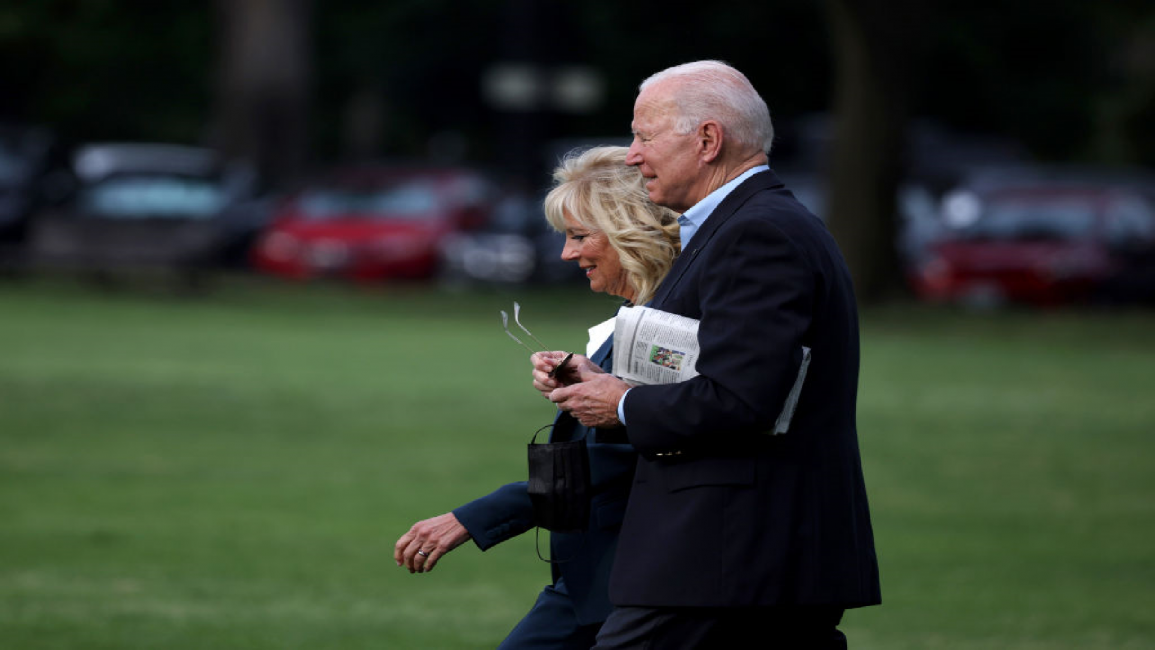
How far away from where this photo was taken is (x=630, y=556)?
3.74m

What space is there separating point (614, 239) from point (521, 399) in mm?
10843

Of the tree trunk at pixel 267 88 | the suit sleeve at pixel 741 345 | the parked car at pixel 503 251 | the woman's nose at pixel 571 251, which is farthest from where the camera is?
the tree trunk at pixel 267 88

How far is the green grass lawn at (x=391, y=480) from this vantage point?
7652 mm

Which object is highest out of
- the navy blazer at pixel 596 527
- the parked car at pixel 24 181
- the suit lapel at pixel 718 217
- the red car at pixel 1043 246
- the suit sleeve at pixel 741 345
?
the parked car at pixel 24 181

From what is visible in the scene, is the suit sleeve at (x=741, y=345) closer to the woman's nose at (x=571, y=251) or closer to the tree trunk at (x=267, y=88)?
the woman's nose at (x=571, y=251)

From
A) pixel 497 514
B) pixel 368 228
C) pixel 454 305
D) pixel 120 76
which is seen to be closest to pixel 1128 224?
pixel 454 305

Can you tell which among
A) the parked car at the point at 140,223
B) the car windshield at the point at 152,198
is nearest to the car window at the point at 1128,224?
the parked car at the point at 140,223

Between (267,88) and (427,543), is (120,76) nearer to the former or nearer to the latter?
(267,88)

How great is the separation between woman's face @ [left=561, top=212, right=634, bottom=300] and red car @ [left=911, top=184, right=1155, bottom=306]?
20287mm

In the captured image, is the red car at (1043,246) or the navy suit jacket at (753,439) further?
the red car at (1043,246)

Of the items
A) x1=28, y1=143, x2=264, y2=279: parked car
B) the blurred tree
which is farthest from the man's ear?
the blurred tree

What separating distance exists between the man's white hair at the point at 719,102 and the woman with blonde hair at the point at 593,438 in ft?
1.58

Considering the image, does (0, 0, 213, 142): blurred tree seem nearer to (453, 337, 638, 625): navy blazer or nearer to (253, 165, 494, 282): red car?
(253, 165, 494, 282): red car

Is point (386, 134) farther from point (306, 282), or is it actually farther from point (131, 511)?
point (131, 511)
